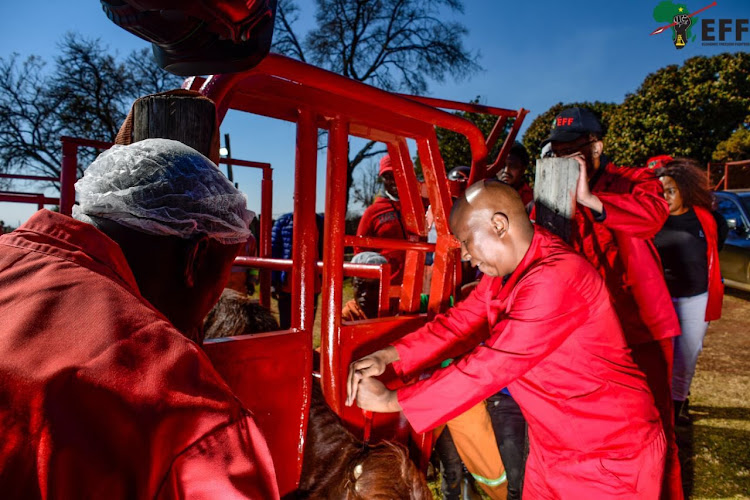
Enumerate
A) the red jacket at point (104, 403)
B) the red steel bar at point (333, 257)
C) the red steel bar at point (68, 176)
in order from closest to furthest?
the red jacket at point (104, 403) → the red steel bar at point (333, 257) → the red steel bar at point (68, 176)

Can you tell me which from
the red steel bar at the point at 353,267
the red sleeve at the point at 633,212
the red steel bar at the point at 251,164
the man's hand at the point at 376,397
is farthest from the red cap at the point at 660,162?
the red steel bar at the point at 251,164

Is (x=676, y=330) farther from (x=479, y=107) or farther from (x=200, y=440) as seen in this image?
(x=200, y=440)

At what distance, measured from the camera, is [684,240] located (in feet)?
12.8

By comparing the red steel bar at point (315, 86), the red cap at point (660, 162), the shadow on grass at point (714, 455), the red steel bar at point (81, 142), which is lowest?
the shadow on grass at point (714, 455)

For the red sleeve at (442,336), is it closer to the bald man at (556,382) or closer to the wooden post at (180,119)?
the bald man at (556,382)

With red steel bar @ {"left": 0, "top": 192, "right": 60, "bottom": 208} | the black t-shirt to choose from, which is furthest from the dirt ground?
red steel bar @ {"left": 0, "top": 192, "right": 60, "bottom": 208}

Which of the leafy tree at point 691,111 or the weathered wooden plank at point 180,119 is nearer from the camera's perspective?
the weathered wooden plank at point 180,119

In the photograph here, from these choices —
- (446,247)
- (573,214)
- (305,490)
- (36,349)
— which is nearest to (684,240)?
(573,214)

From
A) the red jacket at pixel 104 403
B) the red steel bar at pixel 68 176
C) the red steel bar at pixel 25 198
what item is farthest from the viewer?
the red steel bar at pixel 25 198

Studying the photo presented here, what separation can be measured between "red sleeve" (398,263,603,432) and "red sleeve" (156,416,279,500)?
45.6 inches

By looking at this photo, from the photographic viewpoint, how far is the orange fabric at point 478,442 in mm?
2490

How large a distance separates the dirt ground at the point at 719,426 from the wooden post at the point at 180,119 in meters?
3.76

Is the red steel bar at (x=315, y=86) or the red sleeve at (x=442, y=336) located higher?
the red steel bar at (x=315, y=86)

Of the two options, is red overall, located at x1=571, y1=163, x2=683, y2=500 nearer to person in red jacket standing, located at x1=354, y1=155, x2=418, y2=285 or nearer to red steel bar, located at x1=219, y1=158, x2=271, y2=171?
person in red jacket standing, located at x1=354, y1=155, x2=418, y2=285
